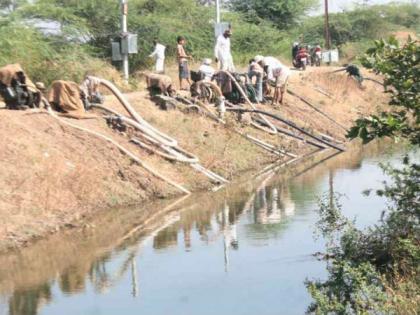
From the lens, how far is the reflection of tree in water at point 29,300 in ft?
34.7

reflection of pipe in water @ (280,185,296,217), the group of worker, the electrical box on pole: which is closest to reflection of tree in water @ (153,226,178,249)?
reflection of pipe in water @ (280,185,296,217)

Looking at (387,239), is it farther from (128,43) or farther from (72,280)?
(128,43)

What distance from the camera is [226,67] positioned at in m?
25.9

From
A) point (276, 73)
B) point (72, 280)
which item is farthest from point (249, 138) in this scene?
point (72, 280)

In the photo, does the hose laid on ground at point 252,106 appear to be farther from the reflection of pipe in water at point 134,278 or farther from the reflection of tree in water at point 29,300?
the reflection of tree in water at point 29,300

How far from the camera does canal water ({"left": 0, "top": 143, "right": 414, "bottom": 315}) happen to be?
10719mm

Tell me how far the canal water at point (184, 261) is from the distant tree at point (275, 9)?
104 feet

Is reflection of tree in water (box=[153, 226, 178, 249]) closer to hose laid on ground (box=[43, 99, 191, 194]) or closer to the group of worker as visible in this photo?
hose laid on ground (box=[43, 99, 191, 194])

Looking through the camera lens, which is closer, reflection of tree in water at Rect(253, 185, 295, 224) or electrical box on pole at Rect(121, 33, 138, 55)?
reflection of tree in water at Rect(253, 185, 295, 224)

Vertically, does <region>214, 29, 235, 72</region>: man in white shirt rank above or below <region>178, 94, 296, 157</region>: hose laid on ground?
above

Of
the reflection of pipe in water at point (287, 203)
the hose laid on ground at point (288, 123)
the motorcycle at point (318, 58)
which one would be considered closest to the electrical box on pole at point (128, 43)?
the hose laid on ground at point (288, 123)

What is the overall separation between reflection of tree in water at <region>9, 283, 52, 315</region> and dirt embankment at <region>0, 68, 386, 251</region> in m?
1.85

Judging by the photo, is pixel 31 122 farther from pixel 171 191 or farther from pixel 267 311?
pixel 267 311

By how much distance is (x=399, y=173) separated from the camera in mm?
10578
